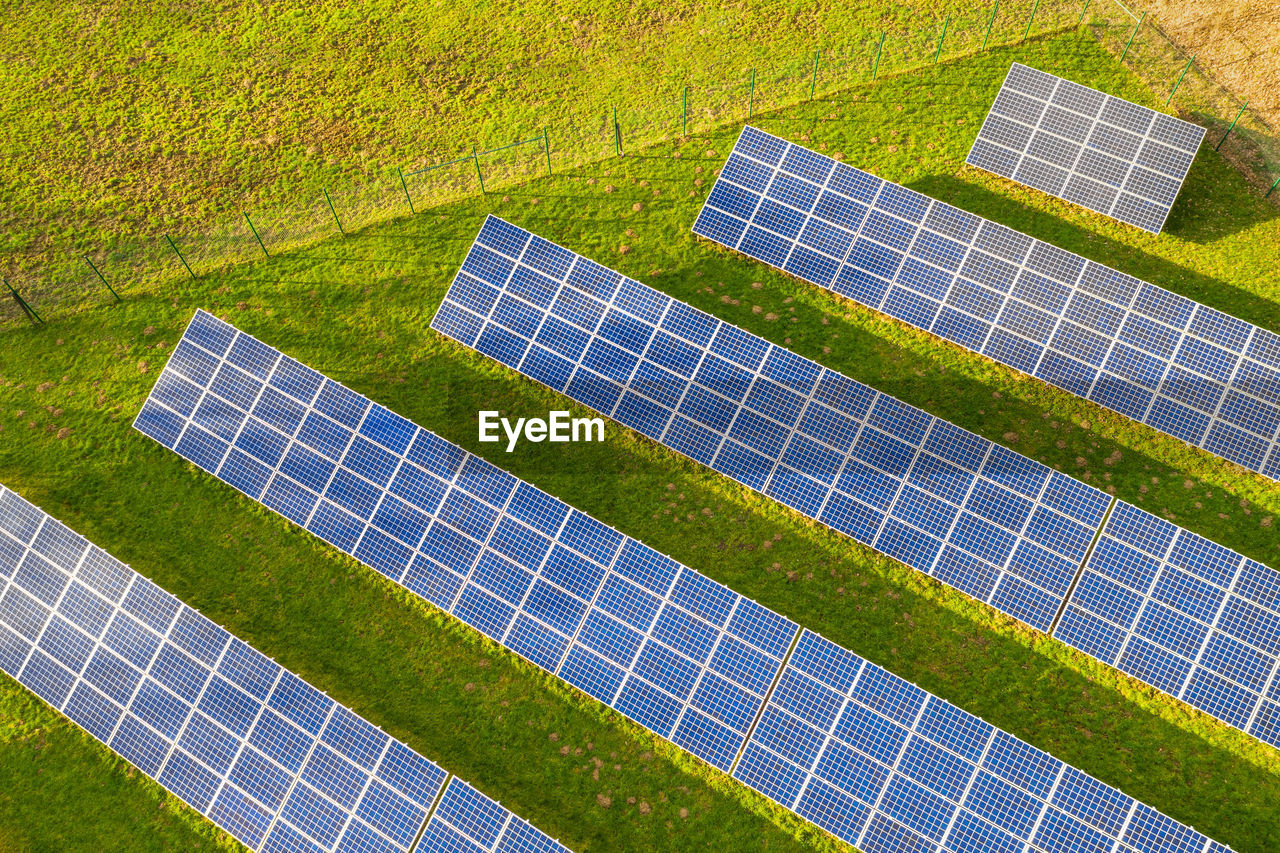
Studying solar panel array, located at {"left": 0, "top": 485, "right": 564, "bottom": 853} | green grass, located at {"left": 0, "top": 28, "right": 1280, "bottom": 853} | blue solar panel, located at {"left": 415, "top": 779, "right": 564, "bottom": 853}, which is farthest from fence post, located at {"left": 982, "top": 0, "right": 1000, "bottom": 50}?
solar panel array, located at {"left": 0, "top": 485, "right": 564, "bottom": 853}

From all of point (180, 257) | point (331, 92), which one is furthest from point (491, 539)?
point (331, 92)

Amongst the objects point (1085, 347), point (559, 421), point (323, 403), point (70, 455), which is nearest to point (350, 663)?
point (323, 403)

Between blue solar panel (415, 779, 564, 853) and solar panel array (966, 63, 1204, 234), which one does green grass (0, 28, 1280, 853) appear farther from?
blue solar panel (415, 779, 564, 853)

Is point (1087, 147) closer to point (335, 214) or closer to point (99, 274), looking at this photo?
point (335, 214)

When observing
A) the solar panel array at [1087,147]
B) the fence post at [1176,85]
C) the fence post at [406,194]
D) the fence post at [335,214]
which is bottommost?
the fence post at [335,214]

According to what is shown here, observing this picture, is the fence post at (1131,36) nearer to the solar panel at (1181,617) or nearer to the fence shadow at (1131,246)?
the fence shadow at (1131,246)

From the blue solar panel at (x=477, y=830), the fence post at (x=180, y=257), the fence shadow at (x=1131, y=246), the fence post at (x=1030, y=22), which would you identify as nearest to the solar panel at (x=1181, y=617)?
the fence shadow at (x=1131, y=246)
